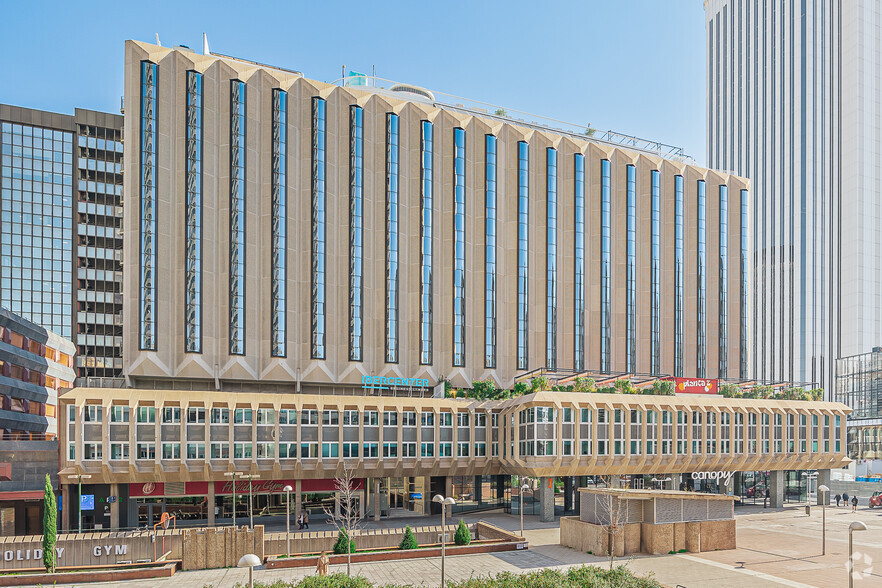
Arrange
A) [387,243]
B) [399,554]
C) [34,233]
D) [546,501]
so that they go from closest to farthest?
1. [399,554]
2. [546,501]
3. [387,243]
4. [34,233]

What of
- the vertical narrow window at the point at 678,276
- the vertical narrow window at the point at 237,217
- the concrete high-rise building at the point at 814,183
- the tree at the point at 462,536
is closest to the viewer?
the tree at the point at 462,536

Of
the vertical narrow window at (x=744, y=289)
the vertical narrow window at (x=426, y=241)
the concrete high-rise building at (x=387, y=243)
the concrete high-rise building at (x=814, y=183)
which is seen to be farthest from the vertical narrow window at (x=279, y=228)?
the concrete high-rise building at (x=814, y=183)

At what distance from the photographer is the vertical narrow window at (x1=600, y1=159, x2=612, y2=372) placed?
360 feet

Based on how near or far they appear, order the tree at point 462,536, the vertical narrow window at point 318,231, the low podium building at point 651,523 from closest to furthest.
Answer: the low podium building at point 651,523 → the tree at point 462,536 → the vertical narrow window at point 318,231

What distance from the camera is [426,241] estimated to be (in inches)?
3939

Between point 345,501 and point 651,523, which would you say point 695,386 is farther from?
point 345,501

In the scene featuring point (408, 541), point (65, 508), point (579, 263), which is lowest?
point (65, 508)

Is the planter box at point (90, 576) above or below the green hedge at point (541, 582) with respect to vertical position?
below

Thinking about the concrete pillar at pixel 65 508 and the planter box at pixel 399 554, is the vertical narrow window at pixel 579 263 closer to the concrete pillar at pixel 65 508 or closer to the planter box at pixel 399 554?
the planter box at pixel 399 554

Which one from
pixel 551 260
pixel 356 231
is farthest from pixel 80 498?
pixel 551 260

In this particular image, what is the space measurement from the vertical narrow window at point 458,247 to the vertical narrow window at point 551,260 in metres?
13.0

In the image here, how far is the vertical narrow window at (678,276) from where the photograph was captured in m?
115

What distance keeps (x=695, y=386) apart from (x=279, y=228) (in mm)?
57863

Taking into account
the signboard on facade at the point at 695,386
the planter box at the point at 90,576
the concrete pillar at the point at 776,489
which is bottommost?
the concrete pillar at the point at 776,489
